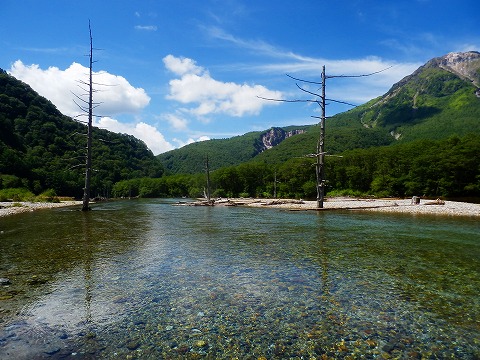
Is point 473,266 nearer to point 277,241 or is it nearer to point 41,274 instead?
point 277,241

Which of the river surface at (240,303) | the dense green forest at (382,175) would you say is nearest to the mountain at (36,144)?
the dense green forest at (382,175)

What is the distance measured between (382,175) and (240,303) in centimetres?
8540

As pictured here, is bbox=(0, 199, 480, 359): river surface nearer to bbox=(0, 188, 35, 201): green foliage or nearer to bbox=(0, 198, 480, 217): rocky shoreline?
bbox=(0, 198, 480, 217): rocky shoreline

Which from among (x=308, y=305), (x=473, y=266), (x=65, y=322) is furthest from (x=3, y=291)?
(x=473, y=266)

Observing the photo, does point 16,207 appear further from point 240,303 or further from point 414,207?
point 414,207

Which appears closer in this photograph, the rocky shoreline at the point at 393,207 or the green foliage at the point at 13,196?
the rocky shoreline at the point at 393,207

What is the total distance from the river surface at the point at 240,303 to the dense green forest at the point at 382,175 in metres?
A: 20.9

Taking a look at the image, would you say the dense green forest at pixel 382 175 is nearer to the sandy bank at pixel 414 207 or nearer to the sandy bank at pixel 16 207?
Result: the sandy bank at pixel 414 207

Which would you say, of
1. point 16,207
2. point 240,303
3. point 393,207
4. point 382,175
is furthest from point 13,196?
point 382,175

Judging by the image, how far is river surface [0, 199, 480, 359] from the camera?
4.24 meters

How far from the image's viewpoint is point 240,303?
585 centimetres

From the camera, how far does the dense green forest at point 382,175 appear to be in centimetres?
6181

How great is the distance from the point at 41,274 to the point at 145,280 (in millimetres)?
2814

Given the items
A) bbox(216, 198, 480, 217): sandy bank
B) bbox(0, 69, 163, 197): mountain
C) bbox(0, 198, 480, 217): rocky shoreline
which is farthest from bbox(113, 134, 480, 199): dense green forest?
bbox(0, 69, 163, 197): mountain
